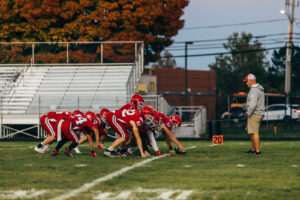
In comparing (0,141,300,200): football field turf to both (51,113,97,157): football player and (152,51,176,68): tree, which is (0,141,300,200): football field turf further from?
(152,51,176,68): tree

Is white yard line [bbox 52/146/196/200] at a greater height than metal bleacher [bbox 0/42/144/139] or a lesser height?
lesser

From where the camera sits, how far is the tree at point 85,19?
29.9 meters

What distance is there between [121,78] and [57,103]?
381cm

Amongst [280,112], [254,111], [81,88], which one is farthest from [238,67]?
[254,111]

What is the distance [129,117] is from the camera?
37.4ft

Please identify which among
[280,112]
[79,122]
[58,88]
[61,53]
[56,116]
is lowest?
[280,112]

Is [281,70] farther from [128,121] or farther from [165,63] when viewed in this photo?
[128,121]

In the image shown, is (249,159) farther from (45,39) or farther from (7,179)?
(45,39)

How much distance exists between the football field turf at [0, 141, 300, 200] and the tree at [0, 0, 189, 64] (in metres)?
19.2

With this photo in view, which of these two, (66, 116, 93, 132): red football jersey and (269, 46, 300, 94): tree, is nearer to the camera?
(66, 116, 93, 132): red football jersey

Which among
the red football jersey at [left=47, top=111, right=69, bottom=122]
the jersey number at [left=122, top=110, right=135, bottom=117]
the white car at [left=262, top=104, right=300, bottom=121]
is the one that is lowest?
the white car at [left=262, top=104, right=300, bottom=121]

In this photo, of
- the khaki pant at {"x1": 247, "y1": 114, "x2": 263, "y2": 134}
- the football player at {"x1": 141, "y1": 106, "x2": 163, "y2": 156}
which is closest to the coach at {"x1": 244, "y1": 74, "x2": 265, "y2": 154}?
the khaki pant at {"x1": 247, "y1": 114, "x2": 263, "y2": 134}

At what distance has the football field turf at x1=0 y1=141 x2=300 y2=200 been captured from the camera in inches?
263

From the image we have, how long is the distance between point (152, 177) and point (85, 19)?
22.8 metres
